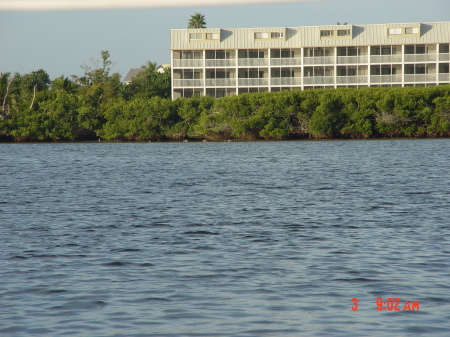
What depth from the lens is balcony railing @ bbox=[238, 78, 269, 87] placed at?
3856 inches

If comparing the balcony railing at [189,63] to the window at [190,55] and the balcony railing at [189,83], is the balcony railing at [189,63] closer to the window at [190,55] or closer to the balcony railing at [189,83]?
the window at [190,55]

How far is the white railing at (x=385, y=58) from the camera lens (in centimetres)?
9594

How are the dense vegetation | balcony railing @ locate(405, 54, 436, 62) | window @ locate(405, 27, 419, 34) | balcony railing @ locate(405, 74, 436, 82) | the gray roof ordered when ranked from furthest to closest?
the gray roof → window @ locate(405, 27, 419, 34) → balcony railing @ locate(405, 54, 436, 62) → balcony railing @ locate(405, 74, 436, 82) → the dense vegetation

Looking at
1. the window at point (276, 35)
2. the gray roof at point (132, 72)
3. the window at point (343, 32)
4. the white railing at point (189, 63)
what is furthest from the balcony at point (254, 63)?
the gray roof at point (132, 72)

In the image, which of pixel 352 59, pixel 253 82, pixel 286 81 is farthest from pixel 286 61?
pixel 352 59

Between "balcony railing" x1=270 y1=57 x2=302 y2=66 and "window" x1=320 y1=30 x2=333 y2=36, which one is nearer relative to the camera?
"window" x1=320 y1=30 x2=333 y2=36

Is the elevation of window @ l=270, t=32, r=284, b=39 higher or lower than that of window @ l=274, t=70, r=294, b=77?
higher

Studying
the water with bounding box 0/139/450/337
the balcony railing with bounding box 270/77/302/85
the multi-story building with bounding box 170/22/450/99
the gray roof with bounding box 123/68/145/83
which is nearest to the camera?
the water with bounding box 0/139/450/337

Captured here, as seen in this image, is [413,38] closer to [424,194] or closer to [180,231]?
[424,194]

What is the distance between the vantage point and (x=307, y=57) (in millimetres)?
97812

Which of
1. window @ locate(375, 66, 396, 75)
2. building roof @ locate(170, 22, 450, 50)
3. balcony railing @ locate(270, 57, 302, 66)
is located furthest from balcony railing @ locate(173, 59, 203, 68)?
window @ locate(375, 66, 396, 75)

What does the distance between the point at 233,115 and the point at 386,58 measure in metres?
25.6

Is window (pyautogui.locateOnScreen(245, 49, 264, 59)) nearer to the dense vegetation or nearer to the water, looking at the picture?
the dense vegetation
